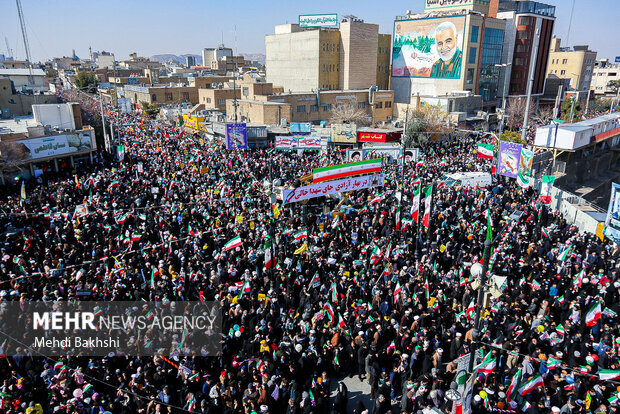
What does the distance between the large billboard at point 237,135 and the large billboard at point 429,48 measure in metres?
35.0

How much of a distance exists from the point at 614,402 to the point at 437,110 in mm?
35038

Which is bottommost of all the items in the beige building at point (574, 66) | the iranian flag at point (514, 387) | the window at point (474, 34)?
the iranian flag at point (514, 387)

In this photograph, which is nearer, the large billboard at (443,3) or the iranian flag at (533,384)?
the iranian flag at (533,384)

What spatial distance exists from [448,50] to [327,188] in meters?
45.4

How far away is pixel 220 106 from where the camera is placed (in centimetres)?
5031

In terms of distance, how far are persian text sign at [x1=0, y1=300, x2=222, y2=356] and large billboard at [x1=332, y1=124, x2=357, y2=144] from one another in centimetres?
2411

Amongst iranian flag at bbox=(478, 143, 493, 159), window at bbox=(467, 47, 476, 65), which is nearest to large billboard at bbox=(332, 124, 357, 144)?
iranian flag at bbox=(478, 143, 493, 159)

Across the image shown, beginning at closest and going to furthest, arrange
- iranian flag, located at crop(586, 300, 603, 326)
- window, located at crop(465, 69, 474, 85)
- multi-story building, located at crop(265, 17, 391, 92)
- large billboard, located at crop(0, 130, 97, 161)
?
iranian flag, located at crop(586, 300, 603, 326) < large billboard, located at crop(0, 130, 97, 161) < multi-story building, located at crop(265, 17, 391, 92) < window, located at crop(465, 69, 474, 85)

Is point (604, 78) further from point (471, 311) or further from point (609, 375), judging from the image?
point (609, 375)

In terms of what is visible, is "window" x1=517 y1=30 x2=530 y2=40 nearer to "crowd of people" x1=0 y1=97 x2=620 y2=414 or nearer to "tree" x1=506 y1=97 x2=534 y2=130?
"tree" x1=506 y1=97 x2=534 y2=130

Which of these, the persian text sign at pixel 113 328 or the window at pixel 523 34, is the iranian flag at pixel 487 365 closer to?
the persian text sign at pixel 113 328

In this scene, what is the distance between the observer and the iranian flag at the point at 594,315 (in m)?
9.57

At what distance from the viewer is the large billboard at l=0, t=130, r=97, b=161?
24.0 meters

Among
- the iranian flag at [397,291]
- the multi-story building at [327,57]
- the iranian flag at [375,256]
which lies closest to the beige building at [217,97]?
the multi-story building at [327,57]
